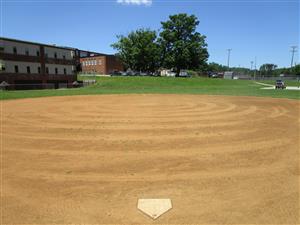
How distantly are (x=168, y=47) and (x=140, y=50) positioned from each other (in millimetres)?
9046

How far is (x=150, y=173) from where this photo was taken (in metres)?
5.12

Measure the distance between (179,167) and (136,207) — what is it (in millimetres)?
1826

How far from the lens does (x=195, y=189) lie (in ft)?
14.5

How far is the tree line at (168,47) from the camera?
67.0m

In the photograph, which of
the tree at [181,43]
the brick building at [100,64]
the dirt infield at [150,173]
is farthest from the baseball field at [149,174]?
the brick building at [100,64]

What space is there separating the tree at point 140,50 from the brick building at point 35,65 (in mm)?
21222

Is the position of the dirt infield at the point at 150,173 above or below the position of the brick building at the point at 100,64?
below

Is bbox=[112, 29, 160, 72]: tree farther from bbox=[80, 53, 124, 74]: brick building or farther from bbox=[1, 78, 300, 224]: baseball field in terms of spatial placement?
bbox=[1, 78, 300, 224]: baseball field

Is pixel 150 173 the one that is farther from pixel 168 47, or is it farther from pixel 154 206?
pixel 168 47

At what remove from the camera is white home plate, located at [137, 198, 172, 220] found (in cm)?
368

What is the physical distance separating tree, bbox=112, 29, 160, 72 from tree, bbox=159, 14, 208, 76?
295 centimetres

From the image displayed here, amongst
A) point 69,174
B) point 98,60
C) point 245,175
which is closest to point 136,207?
point 69,174

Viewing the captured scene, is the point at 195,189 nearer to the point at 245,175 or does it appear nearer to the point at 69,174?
the point at 245,175

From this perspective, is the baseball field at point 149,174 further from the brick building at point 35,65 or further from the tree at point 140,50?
the tree at point 140,50
